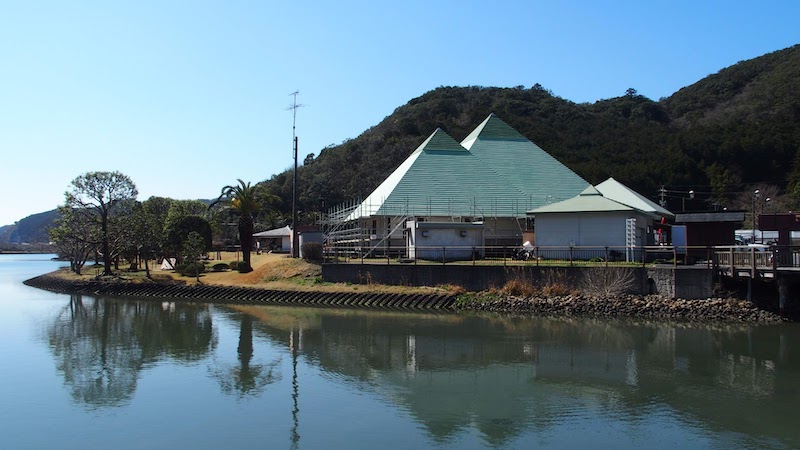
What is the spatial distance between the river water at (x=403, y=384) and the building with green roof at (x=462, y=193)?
14.7 m

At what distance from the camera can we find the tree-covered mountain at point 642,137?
→ 74812 mm

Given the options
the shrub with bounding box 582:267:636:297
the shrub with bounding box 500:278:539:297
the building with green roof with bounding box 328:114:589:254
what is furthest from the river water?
the building with green roof with bounding box 328:114:589:254

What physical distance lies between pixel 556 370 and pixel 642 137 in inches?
3146

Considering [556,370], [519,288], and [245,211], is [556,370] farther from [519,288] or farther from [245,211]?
[245,211]

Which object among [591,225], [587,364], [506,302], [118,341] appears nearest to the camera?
[587,364]

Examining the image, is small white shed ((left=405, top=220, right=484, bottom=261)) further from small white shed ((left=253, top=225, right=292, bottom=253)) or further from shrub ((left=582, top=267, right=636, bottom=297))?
small white shed ((left=253, top=225, right=292, bottom=253))

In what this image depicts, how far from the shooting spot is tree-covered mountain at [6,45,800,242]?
2945 inches

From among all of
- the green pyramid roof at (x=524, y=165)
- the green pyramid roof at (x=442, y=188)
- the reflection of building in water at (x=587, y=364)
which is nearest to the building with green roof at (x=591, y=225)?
the green pyramid roof at (x=442, y=188)

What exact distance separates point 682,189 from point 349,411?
227 feet

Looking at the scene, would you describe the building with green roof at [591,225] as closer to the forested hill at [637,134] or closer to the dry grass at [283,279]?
the dry grass at [283,279]

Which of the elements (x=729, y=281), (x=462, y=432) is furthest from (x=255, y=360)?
(x=729, y=281)

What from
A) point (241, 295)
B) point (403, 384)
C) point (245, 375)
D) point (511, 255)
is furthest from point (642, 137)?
point (245, 375)

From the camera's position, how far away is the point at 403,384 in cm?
1792

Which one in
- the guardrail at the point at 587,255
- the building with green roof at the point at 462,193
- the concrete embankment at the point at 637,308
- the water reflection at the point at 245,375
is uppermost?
the building with green roof at the point at 462,193
